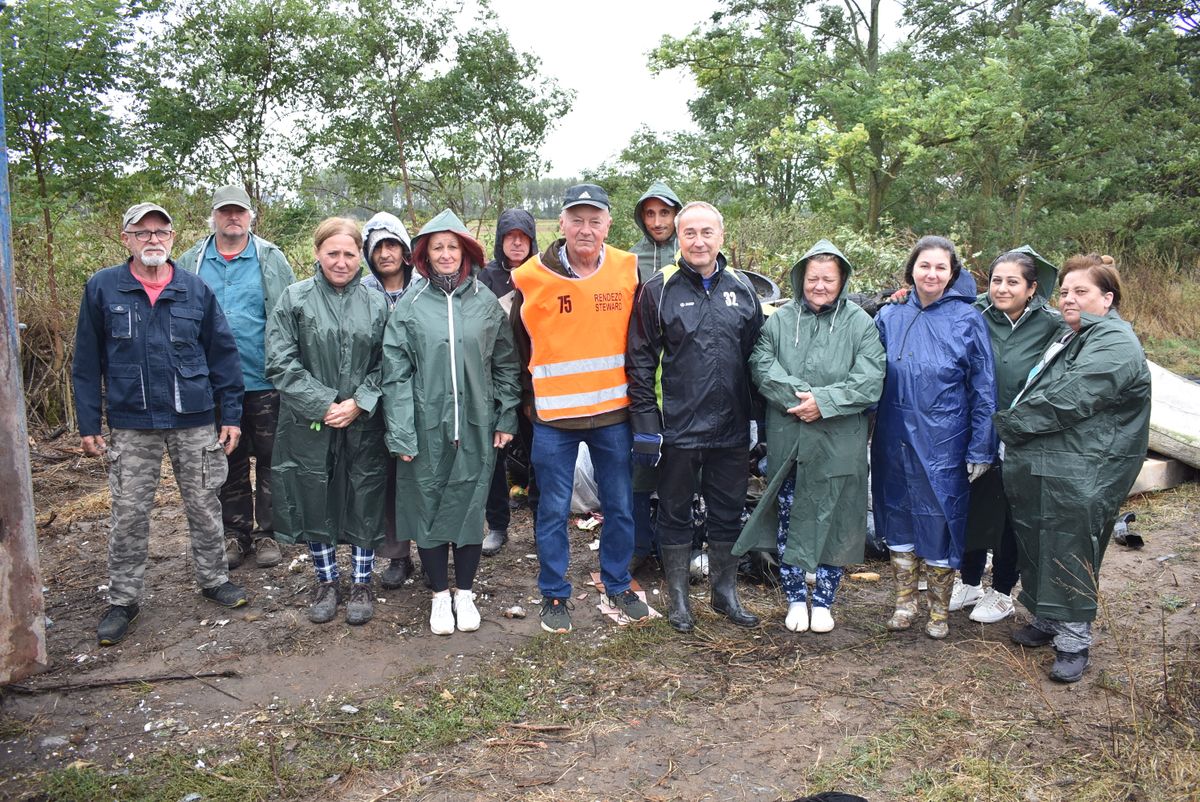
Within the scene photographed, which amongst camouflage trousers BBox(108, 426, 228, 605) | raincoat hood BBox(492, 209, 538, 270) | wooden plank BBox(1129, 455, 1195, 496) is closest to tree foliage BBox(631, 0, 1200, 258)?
wooden plank BBox(1129, 455, 1195, 496)

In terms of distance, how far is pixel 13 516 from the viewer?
11.0 feet

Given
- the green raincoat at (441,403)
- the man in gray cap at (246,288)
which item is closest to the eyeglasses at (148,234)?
the man in gray cap at (246,288)

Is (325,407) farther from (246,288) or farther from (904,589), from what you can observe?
(904,589)

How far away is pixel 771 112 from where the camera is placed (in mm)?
15938

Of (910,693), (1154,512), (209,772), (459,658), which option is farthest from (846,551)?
(1154,512)

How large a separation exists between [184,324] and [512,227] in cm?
204

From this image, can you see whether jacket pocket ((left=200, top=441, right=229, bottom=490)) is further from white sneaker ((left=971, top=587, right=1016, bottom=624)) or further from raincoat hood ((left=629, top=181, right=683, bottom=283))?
white sneaker ((left=971, top=587, right=1016, bottom=624))

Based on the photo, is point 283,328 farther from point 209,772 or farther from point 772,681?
point 772,681

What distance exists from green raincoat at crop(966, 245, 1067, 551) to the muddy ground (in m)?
0.58

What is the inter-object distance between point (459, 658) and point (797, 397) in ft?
6.81

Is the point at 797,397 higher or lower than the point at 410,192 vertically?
lower

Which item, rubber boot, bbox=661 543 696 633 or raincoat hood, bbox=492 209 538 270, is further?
raincoat hood, bbox=492 209 538 270

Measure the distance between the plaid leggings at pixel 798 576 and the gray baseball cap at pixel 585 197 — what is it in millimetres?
1698

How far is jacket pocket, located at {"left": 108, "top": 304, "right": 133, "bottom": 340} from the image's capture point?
13.1 ft
